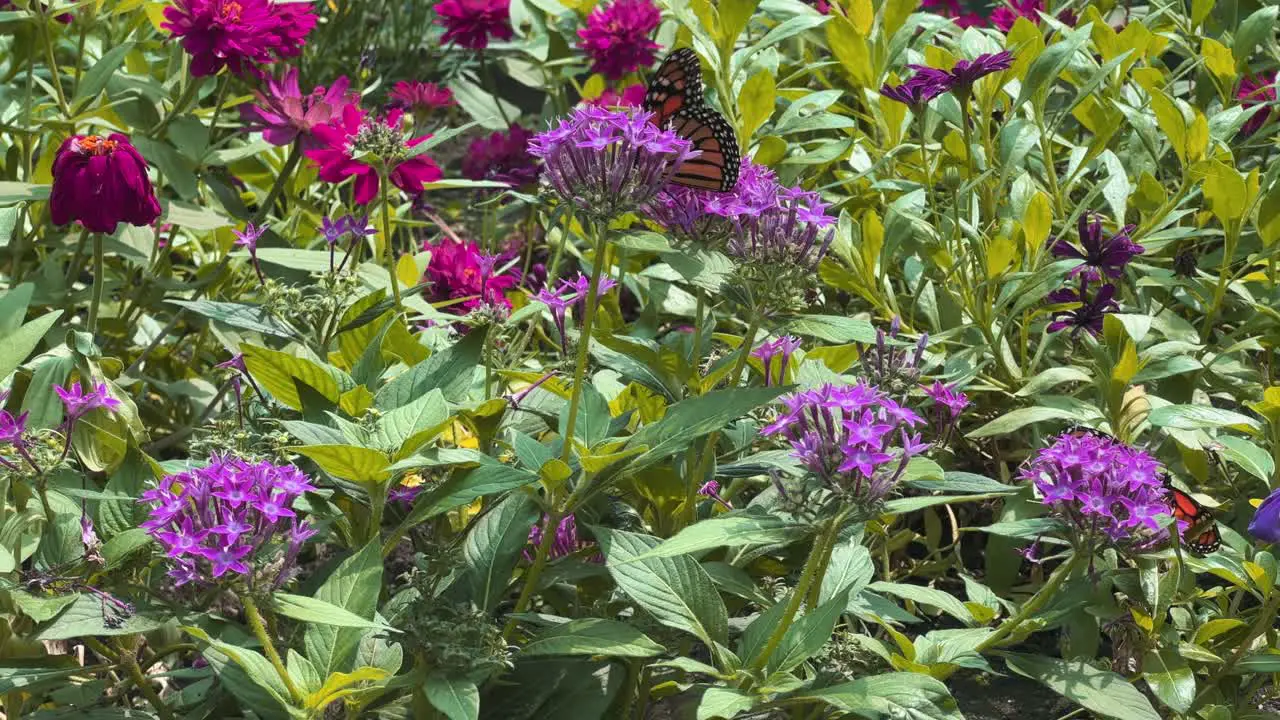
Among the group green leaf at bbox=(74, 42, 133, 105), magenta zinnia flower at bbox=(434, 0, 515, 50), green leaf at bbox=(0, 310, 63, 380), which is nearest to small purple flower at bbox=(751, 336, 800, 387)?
green leaf at bbox=(0, 310, 63, 380)

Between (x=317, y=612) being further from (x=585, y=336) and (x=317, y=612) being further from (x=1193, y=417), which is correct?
(x=1193, y=417)

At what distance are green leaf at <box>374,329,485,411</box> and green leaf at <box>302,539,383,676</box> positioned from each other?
0.96 feet

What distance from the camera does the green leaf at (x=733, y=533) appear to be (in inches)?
51.9

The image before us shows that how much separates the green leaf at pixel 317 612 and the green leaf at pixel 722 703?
1.05 feet

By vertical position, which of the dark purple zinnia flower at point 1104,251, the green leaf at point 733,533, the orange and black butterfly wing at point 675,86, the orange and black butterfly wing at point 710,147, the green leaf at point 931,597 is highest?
the orange and black butterfly wing at point 675,86

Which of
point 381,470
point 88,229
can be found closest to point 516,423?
point 381,470

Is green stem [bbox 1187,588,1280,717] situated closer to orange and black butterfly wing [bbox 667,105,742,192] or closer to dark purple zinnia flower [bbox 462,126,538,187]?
orange and black butterfly wing [bbox 667,105,742,192]

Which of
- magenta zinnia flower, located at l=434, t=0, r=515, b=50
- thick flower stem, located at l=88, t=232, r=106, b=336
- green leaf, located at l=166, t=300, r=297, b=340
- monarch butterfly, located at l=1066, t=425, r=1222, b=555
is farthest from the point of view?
magenta zinnia flower, located at l=434, t=0, r=515, b=50

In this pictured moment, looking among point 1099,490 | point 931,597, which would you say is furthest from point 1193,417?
point 931,597

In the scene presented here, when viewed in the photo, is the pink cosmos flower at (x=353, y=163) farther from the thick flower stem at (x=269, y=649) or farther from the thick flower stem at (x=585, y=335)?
the thick flower stem at (x=269, y=649)

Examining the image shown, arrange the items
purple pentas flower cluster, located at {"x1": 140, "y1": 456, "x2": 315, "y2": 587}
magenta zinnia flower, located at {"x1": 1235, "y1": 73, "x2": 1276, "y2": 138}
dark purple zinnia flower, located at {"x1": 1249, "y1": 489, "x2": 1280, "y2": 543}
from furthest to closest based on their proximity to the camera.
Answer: magenta zinnia flower, located at {"x1": 1235, "y1": 73, "x2": 1276, "y2": 138} → dark purple zinnia flower, located at {"x1": 1249, "y1": 489, "x2": 1280, "y2": 543} → purple pentas flower cluster, located at {"x1": 140, "y1": 456, "x2": 315, "y2": 587}

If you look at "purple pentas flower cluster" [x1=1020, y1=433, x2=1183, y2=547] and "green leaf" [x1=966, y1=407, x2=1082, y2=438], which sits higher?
"purple pentas flower cluster" [x1=1020, y1=433, x2=1183, y2=547]

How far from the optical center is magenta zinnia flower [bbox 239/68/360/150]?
7.56 feet

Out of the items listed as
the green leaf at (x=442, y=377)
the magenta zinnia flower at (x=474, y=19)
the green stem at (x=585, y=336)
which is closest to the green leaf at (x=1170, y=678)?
the green stem at (x=585, y=336)
